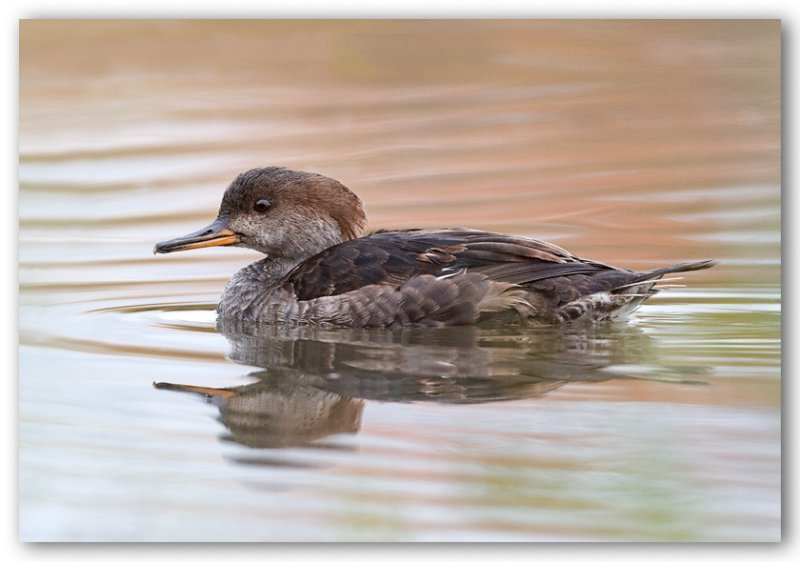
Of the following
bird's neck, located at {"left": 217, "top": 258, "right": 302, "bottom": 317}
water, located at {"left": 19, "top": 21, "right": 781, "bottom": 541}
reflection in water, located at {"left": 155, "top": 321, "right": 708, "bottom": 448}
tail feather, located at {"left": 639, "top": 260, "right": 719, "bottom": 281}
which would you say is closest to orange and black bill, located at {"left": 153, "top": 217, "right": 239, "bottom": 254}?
water, located at {"left": 19, "top": 21, "right": 781, "bottom": 541}

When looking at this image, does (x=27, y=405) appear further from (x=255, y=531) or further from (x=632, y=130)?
(x=632, y=130)

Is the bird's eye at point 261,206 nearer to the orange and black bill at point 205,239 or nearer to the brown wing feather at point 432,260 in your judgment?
the orange and black bill at point 205,239

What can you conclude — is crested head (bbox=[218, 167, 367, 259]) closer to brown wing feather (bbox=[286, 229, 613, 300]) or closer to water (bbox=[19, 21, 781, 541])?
water (bbox=[19, 21, 781, 541])

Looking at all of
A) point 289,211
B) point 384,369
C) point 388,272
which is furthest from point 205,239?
point 384,369

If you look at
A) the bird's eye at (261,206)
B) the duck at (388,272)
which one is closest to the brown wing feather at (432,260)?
the duck at (388,272)

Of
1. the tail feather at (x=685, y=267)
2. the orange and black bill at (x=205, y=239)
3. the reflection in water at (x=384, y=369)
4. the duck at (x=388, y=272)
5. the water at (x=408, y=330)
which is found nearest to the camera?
the water at (x=408, y=330)

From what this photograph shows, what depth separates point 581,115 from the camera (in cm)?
633

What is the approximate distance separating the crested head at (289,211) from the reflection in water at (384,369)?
0.47m

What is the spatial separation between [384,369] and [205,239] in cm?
133

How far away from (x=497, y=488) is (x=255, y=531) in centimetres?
87

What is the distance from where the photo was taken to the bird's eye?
7098 mm

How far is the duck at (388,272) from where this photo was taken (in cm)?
663

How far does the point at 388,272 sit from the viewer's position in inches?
265

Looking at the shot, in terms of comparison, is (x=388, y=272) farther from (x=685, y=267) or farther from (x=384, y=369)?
(x=685, y=267)
